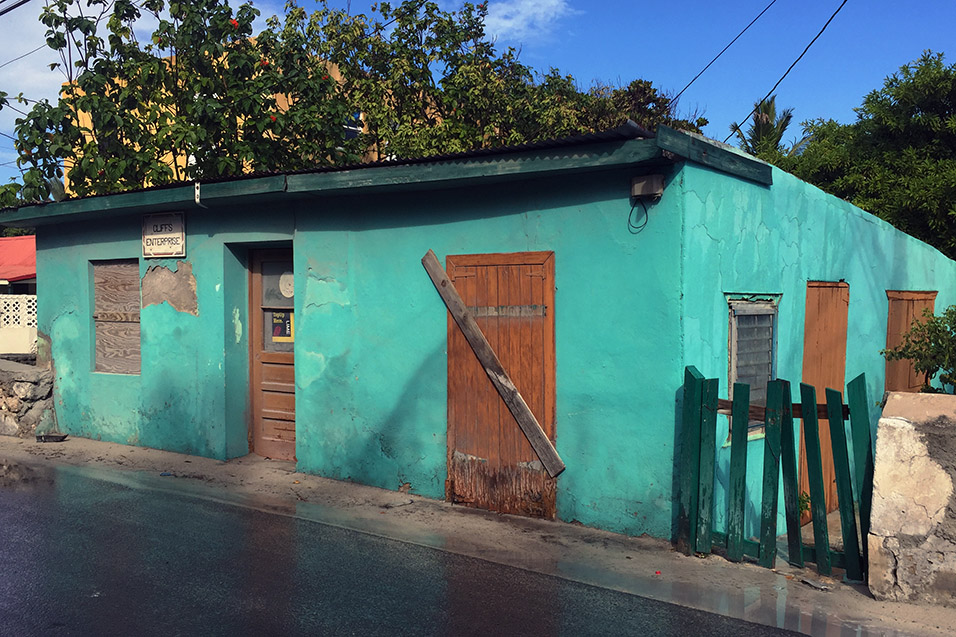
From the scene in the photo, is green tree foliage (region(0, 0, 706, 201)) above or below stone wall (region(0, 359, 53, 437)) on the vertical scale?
above

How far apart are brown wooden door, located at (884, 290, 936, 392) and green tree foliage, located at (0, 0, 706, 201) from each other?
7554 millimetres

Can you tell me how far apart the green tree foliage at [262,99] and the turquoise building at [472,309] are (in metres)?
3.08

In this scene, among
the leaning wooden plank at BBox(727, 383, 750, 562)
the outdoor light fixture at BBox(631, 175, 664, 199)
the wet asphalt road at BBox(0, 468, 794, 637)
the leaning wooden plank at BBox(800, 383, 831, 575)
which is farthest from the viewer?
the outdoor light fixture at BBox(631, 175, 664, 199)

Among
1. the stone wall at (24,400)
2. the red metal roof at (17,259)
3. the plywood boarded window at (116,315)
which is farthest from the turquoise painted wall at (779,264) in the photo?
the red metal roof at (17,259)

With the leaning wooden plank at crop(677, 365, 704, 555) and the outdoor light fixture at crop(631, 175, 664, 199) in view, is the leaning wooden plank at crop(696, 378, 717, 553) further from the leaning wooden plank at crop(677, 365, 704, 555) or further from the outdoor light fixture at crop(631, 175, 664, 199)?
the outdoor light fixture at crop(631, 175, 664, 199)

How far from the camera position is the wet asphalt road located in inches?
164

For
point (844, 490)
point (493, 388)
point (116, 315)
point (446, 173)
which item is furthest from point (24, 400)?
point (844, 490)

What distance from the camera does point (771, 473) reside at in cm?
493

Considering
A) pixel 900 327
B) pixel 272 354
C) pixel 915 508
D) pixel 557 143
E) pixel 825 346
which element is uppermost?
pixel 557 143

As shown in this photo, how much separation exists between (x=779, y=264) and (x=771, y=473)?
2653 mm

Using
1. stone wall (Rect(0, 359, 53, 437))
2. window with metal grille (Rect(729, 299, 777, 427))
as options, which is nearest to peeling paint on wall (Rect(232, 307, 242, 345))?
stone wall (Rect(0, 359, 53, 437))

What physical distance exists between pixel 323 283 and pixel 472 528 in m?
2.91

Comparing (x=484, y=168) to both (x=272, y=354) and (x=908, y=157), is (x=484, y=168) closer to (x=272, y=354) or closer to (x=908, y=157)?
(x=272, y=354)

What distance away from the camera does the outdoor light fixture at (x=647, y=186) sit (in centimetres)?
546
